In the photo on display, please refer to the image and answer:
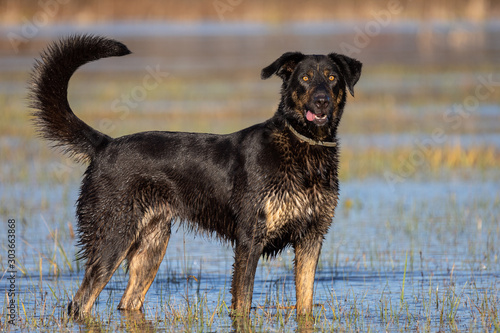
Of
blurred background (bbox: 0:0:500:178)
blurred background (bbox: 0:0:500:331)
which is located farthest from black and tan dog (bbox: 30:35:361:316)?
→ blurred background (bbox: 0:0:500:178)

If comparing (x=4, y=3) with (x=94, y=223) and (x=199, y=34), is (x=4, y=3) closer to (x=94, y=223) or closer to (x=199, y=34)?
(x=199, y=34)

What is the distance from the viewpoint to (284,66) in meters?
7.14

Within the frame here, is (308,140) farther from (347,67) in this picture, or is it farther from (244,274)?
(244,274)

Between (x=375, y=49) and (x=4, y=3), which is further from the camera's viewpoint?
(x=4, y=3)

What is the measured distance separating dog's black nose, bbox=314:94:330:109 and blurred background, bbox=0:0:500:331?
5.67ft

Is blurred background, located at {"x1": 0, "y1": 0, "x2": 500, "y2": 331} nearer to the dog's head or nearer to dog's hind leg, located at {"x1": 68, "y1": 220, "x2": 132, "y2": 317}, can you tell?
dog's hind leg, located at {"x1": 68, "y1": 220, "x2": 132, "y2": 317}

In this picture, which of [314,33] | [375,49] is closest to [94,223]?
[375,49]

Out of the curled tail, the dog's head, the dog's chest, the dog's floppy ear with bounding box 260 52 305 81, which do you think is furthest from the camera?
the curled tail

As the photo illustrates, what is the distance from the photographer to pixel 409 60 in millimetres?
30781

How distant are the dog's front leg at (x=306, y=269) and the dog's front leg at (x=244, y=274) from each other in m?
0.38

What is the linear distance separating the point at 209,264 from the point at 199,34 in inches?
1481

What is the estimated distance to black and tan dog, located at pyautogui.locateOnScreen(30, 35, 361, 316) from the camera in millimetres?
6777

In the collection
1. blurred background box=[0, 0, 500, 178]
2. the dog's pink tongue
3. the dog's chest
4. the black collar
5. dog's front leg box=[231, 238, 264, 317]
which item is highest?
blurred background box=[0, 0, 500, 178]

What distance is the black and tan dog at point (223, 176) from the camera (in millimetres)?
6777
